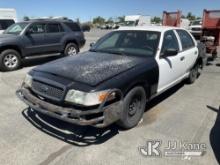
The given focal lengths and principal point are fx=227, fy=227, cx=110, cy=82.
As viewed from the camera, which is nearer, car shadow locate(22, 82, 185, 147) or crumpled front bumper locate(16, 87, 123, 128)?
crumpled front bumper locate(16, 87, 123, 128)

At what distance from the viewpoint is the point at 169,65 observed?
4.66m

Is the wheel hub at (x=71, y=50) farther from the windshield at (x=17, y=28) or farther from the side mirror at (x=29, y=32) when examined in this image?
the windshield at (x=17, y=28)

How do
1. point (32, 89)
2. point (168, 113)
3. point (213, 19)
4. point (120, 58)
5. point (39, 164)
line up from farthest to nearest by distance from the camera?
point (213, 19), point (168, 113), point (120, 58), point (32, 89), point (39, 164)

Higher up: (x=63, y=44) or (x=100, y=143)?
(x=63, y=44)

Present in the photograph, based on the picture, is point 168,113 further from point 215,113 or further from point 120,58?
point 120,58

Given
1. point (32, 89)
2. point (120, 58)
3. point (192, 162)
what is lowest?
point (192, 162)

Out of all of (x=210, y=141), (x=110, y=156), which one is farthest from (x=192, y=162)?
(x=110, y=156)

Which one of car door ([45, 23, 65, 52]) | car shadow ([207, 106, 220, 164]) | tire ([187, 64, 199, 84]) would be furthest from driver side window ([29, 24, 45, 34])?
car shadow ([207, 106, 220, 164])

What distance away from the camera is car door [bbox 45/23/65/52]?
9.48 meters

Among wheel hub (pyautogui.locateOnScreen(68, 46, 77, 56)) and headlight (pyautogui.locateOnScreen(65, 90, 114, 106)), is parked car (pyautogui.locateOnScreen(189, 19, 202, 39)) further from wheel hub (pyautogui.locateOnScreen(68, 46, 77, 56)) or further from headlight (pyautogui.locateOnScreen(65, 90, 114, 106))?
headlight (pyautogui.locateOnScreen(65, 90, 114, 106))

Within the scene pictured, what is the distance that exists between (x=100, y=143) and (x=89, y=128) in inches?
18.6

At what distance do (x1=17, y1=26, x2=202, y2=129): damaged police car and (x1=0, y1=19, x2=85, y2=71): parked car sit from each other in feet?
14.8

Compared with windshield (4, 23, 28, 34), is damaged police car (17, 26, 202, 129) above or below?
below

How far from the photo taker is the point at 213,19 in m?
9.95
